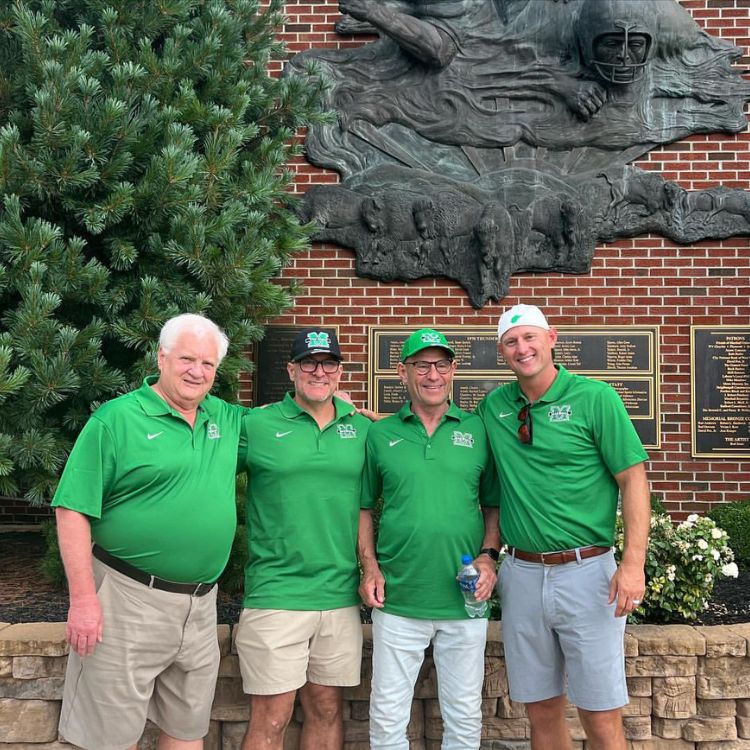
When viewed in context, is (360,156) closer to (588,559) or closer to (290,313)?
(290,313)

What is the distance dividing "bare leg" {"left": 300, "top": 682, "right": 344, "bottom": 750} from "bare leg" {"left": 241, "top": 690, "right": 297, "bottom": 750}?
137 millimetres

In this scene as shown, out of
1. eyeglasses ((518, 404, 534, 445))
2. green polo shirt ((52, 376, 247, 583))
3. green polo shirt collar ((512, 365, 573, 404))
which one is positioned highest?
green polo shirt collar ((512, 365, 573, 404))

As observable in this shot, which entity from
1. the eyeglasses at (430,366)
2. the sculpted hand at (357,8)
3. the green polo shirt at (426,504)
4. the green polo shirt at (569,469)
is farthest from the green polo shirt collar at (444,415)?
the sculpted hand at (357,8)

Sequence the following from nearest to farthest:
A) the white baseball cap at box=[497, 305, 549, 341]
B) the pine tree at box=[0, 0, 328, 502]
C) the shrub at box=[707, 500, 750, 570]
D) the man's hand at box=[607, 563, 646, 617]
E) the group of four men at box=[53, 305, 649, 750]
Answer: the group of four men at box=[53, 305, 649, 750], the man's hand at box=[607, 563, 646, 617], the white baseball cap at box=[497, 305, 549, 341], the pine tree at box=[0, 0, 328, 502], the shrub at box=[707, 500, 750, 570]

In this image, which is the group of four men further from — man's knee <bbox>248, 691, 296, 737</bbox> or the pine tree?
the pine tree

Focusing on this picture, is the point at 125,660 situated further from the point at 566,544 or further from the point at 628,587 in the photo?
the point at 628,587

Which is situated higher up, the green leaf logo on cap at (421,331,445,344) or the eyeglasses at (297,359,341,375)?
the green leaf logo on cap at (421,331,445,344)

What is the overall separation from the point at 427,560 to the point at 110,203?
108 inches

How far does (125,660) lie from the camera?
2.66 metres

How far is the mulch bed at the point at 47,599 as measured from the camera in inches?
165

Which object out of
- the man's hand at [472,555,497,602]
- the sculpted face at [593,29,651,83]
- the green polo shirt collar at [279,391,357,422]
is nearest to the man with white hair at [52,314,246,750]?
the green polo shirt collar at [279,391,357,422]

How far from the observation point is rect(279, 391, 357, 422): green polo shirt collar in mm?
3115

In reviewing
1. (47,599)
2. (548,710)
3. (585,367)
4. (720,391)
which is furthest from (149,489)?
(720,391)

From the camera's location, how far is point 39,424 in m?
4.26
